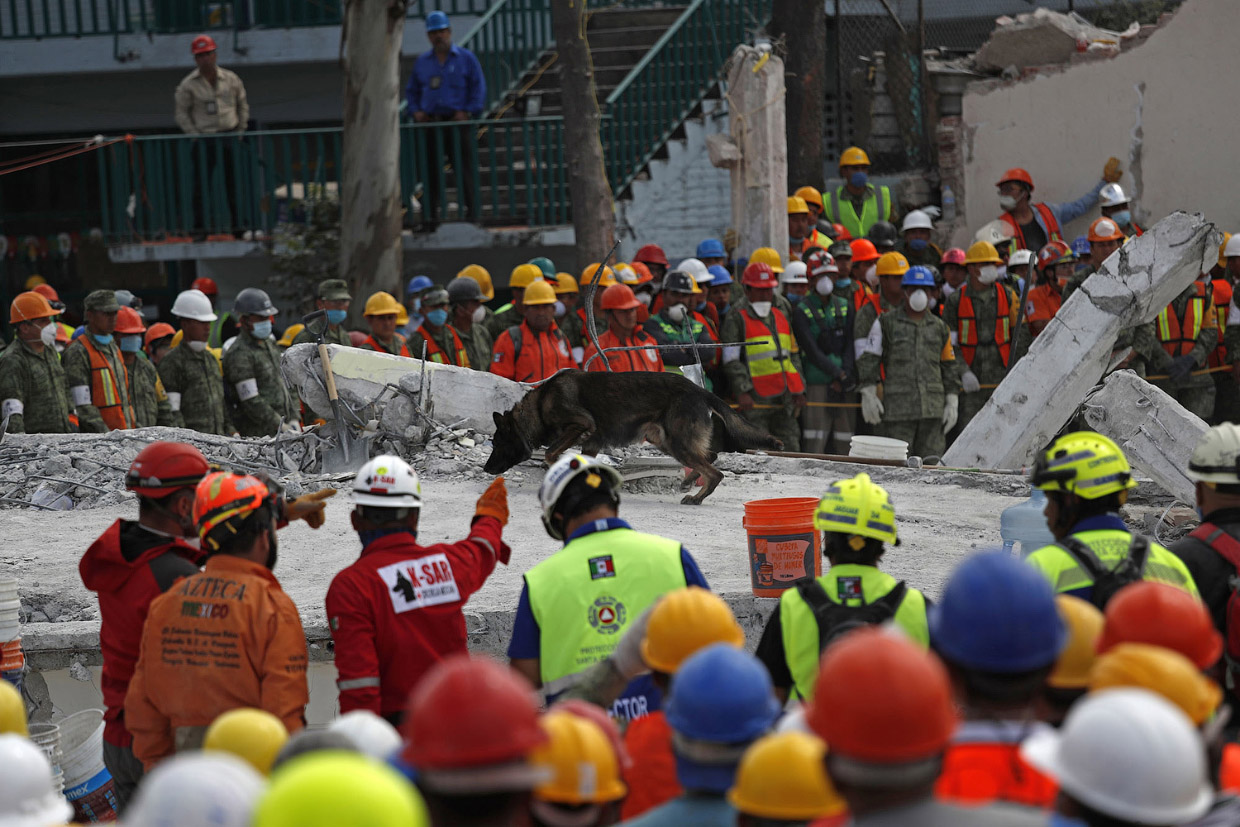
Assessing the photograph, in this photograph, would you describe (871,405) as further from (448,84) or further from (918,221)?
(448,84)

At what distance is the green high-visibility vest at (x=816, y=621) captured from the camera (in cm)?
378

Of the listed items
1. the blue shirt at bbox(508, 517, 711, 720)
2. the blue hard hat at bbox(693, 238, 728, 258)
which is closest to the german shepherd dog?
the blue hard hat at bbox(693, 238, 728, 258)

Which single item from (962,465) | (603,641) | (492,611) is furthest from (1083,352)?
(603,641)

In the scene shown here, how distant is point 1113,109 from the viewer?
16.1 metres

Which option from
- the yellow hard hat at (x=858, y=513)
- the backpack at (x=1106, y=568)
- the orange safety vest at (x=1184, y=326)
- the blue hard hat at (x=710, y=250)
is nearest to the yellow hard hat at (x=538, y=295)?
the blue hard hat at (x=710, y=250)

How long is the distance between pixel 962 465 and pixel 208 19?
44.5 ft

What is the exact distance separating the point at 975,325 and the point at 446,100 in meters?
7.25

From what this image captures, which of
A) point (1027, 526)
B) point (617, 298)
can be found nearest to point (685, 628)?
point (1027, 526)

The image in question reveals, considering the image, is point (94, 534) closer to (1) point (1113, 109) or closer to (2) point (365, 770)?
(2) point (365, 770)

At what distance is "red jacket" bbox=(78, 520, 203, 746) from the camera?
4555 mm

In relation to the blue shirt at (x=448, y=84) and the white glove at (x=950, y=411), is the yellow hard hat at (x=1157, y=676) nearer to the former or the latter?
the white glove at (x=950, y=411)

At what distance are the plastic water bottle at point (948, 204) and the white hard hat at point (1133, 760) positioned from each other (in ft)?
50.4

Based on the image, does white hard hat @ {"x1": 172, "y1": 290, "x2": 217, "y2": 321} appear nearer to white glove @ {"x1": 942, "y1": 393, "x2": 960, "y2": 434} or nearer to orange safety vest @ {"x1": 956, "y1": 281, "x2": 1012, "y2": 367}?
white glove @ {"x1": 942, "y1": 393, "x2": 960, "y2": 434}

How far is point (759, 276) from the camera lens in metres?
12.2
